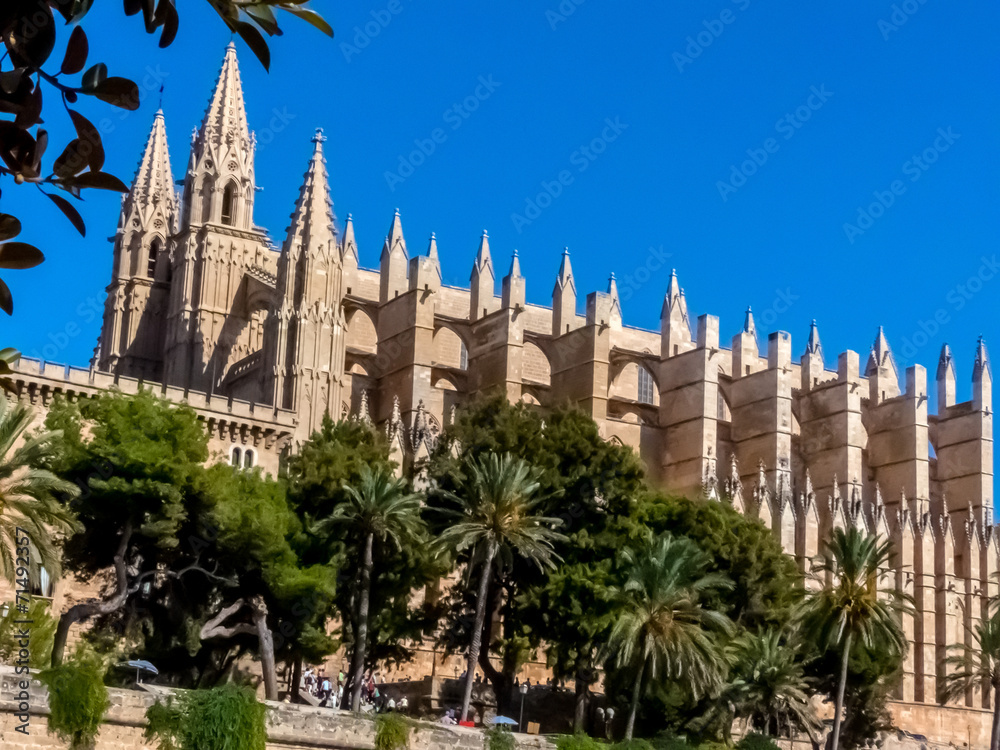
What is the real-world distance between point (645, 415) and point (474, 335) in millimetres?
8168

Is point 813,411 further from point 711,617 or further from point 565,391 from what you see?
point 711,617

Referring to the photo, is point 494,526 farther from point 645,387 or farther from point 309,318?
point 645,387

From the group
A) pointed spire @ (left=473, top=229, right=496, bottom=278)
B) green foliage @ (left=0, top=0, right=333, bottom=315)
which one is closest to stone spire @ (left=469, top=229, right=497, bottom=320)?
pointed spire @ (left=473, top=229, right=496, bottom=278)

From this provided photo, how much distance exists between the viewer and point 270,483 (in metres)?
32.6

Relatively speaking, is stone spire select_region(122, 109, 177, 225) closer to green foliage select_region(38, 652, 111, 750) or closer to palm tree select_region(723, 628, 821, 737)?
palm tree select_region(723, 628, 821, 737)

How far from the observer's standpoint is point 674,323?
59062 mm

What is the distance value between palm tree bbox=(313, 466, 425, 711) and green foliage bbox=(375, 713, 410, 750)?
14.5 feet

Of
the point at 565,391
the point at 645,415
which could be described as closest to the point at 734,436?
the point at 645,415

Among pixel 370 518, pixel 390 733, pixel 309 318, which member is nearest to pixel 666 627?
pixel 370 518

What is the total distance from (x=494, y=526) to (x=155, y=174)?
28.4m

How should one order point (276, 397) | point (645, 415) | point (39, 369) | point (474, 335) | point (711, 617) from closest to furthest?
point (711, 617) → point (39, 369) → point (276, 397) → point (474, 335) → point (645, 415)

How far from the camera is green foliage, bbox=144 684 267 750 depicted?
74.4 feet

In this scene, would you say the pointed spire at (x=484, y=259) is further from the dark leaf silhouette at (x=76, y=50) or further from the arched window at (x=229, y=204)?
the dark leaf silhouette at (x=76, y=50)

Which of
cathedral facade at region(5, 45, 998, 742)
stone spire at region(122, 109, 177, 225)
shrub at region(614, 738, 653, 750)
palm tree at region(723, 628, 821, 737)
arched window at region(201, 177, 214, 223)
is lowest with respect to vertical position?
shrub at region(614, 738, 653, 750)
